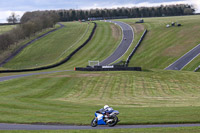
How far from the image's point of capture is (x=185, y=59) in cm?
8075

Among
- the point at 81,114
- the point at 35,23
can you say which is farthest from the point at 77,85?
the point at 35,23

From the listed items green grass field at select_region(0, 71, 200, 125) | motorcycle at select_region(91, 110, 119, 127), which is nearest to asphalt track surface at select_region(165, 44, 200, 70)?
green grass field at select_region(0, 71, 200, 125)

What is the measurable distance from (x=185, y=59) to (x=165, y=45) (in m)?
17.7

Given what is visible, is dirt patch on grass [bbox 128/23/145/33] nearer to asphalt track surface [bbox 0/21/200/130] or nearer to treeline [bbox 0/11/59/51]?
asphalt track surface [bbox 0/21/200/130]

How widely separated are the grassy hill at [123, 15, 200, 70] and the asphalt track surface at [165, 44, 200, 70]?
1853 mm

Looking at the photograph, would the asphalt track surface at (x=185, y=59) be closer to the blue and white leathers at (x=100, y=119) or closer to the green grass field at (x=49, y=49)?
the green grass field at (x=49, y=49)

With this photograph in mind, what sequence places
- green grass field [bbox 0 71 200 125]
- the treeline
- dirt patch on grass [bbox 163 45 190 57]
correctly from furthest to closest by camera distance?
the treeline, dirt patch on grass [bbox 163 45 190 57], green grass field [bbox 0 71 200 125]

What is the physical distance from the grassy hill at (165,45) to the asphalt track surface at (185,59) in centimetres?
185

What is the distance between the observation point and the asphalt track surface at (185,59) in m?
76.2

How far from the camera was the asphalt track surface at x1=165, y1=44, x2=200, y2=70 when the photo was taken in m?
76.2

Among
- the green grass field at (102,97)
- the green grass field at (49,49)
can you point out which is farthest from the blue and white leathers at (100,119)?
the green grass field at (49,49)

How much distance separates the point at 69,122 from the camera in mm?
22500

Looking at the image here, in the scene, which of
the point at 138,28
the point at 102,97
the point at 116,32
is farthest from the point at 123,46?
the point at 102,97

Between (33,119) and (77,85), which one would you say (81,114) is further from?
(77,85)
